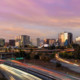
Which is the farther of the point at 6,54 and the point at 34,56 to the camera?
the point at 6,54

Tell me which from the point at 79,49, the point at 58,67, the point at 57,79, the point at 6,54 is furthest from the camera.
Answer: the point at 6,54

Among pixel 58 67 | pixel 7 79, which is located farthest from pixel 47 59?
pixel 7 79

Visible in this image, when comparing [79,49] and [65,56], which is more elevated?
[79,49]

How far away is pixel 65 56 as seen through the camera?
66125 mm

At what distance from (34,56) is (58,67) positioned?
23264 millimetres

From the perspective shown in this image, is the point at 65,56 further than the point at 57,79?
Yes

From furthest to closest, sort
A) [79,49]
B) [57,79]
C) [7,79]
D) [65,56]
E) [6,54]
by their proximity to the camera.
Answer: [6,54]
[65,56]
[79,49]
[7,79]
[57,79]

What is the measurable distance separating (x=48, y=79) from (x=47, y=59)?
30.5m

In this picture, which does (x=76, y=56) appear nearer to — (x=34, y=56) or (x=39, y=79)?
(x=34, y=56)

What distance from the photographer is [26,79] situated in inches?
928

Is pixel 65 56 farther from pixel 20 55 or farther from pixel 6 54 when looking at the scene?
pixel 6 54

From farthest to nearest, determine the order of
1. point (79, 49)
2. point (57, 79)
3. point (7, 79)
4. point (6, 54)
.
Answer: point (6, 54) → point (79, 49) → point (7, 79) → point (57, 79)

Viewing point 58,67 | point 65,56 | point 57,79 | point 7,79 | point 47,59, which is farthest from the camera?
point 65,56

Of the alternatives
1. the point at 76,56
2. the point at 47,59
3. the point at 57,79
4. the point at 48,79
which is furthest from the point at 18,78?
the point at 76,56
